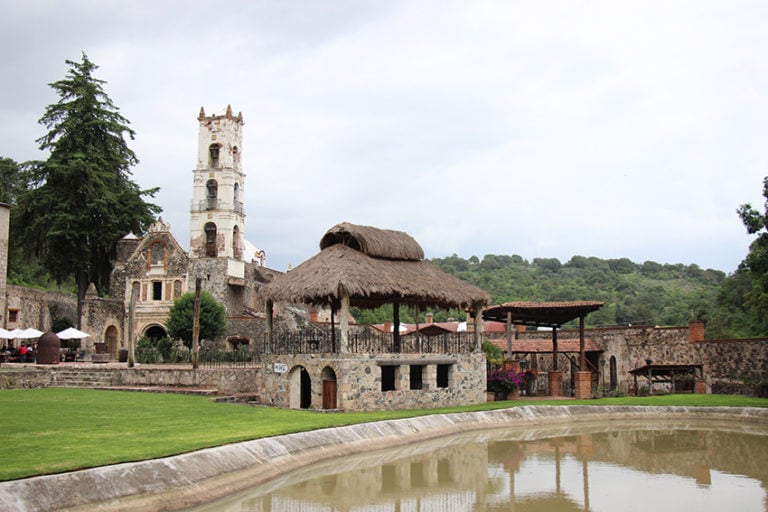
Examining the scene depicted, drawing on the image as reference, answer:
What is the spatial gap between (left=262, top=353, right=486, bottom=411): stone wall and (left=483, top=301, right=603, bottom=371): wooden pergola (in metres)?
3.05

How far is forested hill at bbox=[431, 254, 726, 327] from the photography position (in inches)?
1897

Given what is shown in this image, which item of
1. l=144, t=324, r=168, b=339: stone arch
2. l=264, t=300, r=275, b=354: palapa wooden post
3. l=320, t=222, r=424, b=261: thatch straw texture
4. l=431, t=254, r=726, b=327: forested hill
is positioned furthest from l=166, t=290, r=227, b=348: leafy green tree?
l=431, t=254, r=726, b=327: forested hill

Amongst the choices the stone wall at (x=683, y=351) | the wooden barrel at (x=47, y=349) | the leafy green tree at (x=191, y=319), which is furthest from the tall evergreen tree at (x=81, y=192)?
the stone wall at (x=683, y=351)

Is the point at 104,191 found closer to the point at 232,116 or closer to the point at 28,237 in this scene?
the point at 28,237

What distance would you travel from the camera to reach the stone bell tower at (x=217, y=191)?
43094mm

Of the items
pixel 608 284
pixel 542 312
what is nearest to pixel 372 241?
pixel 542 312

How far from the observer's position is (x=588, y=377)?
85.3 ft

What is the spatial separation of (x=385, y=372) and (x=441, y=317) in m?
34.9

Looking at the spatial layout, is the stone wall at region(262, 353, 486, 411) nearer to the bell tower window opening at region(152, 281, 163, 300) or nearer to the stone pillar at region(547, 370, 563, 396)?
the stone pillar at region(547, 370, 563, 396)

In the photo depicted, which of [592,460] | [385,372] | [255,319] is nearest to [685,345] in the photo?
[385,372]

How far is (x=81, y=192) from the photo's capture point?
128 feet

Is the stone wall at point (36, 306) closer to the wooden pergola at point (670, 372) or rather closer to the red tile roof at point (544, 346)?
the red tile roof at point (544, 346)

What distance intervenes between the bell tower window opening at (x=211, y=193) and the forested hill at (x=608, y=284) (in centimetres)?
1968

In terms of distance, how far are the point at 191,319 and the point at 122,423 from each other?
21683 millimetres
